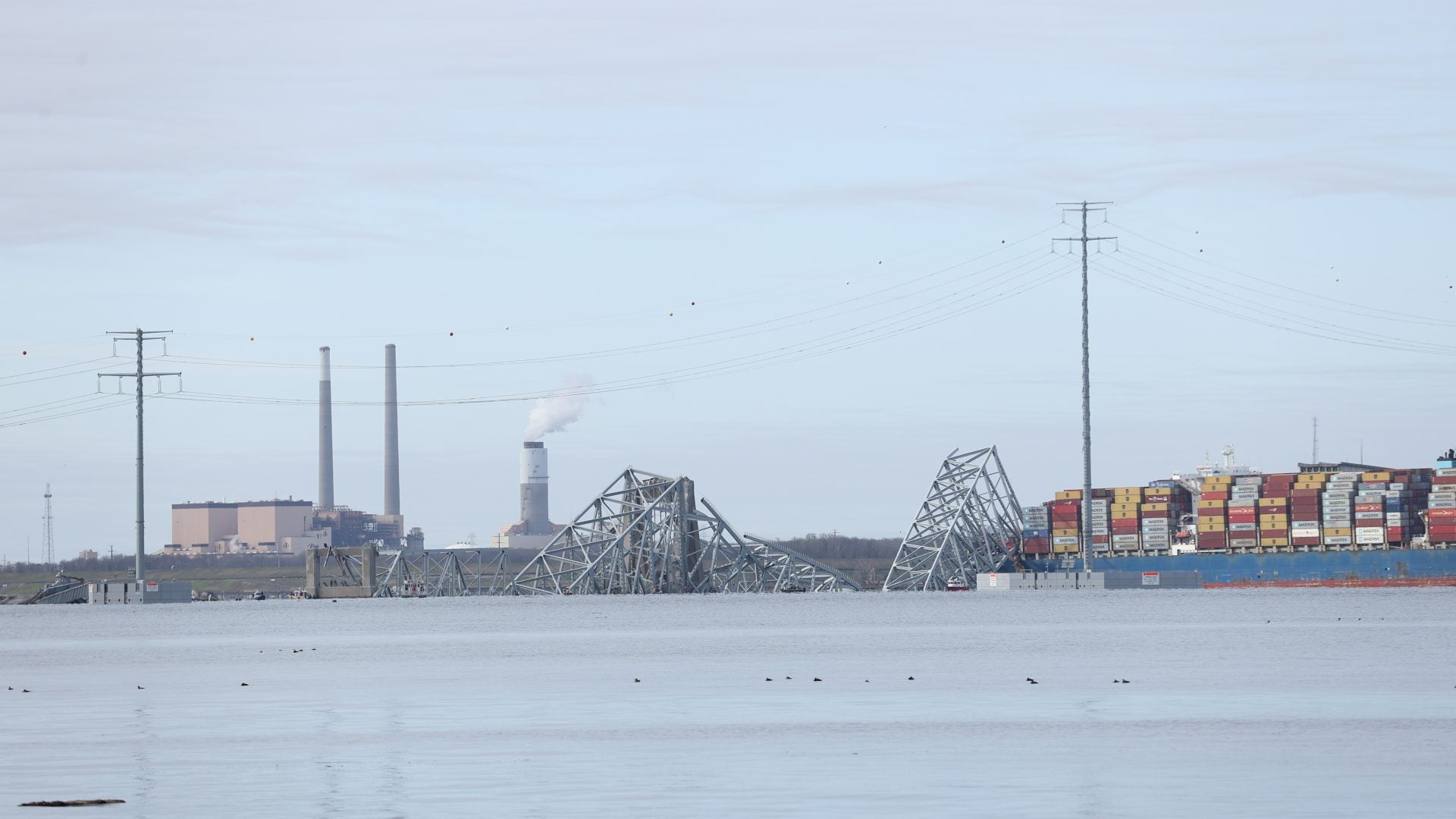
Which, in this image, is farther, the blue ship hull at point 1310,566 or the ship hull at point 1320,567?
the blue ship hull at point 1310,566

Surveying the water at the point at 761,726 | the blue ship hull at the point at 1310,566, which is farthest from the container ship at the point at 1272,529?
the water at the point at 761,726

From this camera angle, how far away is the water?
26.5 m

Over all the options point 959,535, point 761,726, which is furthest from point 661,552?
point 761,726

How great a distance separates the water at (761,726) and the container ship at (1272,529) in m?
90.2

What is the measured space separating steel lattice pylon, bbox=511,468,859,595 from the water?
9599 centimetres

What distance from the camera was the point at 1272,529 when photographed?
178 m

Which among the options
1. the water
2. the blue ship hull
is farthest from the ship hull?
the water

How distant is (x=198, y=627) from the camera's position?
117 metres

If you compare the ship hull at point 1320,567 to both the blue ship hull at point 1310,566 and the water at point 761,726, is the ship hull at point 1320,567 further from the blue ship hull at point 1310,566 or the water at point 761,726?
the water at point 761,726

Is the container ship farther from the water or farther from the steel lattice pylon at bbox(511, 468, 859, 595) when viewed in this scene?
the water

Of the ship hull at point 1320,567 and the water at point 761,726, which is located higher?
the water at point 761,726

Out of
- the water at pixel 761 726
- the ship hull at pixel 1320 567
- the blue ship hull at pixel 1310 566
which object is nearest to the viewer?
the water at pixel 761 726

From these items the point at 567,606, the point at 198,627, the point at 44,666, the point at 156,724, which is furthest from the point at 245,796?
the point at 567,606

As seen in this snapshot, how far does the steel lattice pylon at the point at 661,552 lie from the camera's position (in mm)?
181375
